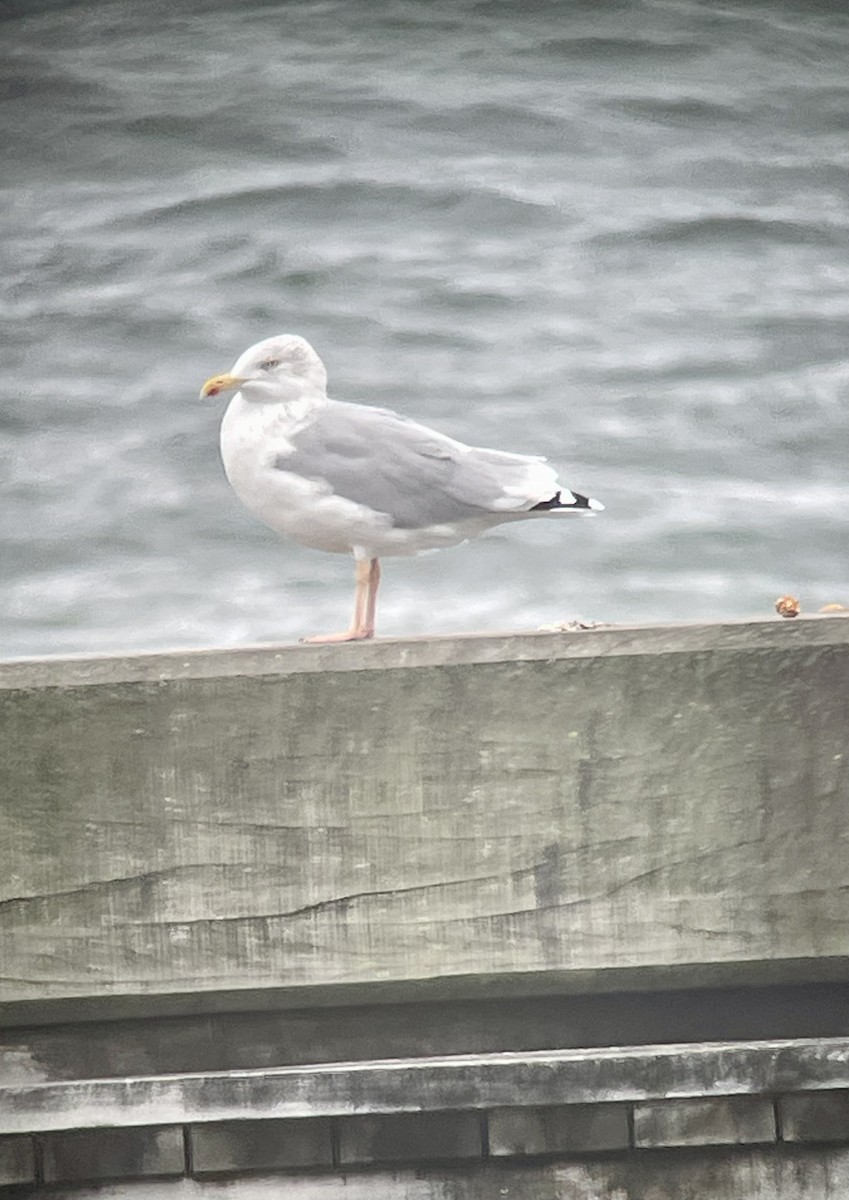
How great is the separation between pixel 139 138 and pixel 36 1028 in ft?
4.85

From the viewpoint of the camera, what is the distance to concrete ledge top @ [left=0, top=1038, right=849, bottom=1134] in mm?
1589

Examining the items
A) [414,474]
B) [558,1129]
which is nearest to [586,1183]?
[558,1129]

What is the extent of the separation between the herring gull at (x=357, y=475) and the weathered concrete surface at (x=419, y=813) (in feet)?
0.82

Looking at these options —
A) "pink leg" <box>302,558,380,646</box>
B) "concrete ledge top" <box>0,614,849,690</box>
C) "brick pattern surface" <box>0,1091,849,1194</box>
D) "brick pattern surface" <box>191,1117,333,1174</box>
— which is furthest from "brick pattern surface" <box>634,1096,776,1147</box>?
"pink leg" <box>302,558,380,646</box>

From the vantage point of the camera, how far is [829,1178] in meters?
1.60

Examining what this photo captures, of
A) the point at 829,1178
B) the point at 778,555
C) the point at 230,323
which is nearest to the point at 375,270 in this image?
the point at 230,323

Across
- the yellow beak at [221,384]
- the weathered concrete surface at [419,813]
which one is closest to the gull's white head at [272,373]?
the yellow beak at [221,384]

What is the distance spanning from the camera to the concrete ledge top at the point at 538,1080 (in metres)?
1.59

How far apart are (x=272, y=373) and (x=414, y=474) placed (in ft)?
0.78

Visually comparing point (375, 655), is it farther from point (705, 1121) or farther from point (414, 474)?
point (705, 1121)

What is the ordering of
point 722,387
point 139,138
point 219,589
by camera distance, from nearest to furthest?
point 219,589
point 722,387
point 139,138

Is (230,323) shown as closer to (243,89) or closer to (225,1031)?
(243,89)

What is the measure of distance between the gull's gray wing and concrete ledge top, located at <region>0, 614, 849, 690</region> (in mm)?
290

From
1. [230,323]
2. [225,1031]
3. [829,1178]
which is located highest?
[230,323]
